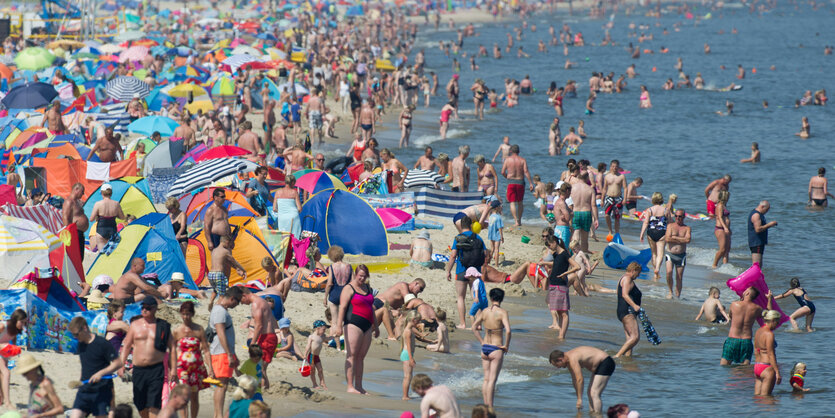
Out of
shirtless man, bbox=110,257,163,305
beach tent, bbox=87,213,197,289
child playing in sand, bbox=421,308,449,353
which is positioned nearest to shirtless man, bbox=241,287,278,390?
shirtless man, bbox=110,257,163,305

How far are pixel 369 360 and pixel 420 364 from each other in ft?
1.87

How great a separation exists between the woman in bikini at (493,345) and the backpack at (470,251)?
7.31ft

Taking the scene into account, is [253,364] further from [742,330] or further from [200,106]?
[200,106]

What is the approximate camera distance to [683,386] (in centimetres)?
1106

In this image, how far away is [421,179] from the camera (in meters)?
18.5

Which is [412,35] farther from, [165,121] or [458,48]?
[165,121]

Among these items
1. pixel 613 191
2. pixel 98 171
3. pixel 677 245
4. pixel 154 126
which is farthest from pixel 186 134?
pixel 677 245

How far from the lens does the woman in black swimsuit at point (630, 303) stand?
11438 millimetres

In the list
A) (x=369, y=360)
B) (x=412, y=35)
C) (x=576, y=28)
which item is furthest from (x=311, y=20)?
(x=369, y=360)

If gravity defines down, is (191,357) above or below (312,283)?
above

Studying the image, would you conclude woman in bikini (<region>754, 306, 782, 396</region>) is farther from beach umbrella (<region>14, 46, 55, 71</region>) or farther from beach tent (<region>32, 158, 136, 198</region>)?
beach umbrella (<region>14, 46, 55, 71</region>)

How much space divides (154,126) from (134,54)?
1576 centimetres

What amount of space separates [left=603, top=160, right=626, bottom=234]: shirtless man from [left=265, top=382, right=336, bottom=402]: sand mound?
939 cm

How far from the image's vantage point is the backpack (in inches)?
480
